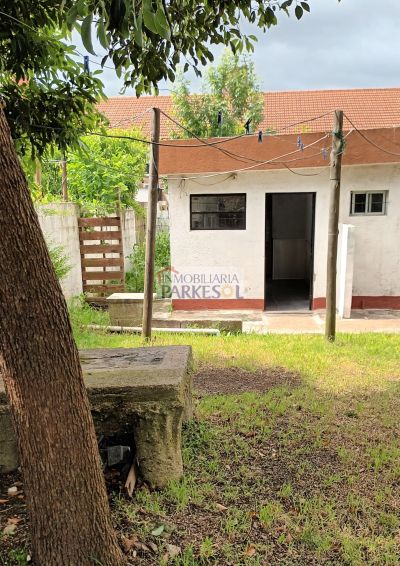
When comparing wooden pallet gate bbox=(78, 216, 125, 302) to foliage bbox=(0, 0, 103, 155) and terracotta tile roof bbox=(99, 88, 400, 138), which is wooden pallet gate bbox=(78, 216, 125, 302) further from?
terracotta tile roof bbox=(99, 88, 400, 138)

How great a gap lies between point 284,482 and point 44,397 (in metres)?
1.81

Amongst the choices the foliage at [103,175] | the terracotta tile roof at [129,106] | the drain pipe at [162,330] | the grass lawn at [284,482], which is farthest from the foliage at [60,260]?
the terracotta tile roof at [129,106]

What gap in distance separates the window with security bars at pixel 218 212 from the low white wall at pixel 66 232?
2586mm

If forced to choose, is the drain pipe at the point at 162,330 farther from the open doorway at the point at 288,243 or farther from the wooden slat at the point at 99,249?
the open doorway at the point at 288,243

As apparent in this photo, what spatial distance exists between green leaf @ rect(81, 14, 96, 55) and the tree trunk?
55 centimetres

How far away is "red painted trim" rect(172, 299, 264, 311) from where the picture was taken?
9.42 m

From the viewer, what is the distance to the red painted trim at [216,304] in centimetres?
942

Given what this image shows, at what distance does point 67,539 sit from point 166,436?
2.96 feet

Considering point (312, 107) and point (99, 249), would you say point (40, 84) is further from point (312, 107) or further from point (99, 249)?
point (312, 107)

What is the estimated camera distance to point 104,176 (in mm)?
10734

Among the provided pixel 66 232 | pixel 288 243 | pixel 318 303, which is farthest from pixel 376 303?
pixel 66 232

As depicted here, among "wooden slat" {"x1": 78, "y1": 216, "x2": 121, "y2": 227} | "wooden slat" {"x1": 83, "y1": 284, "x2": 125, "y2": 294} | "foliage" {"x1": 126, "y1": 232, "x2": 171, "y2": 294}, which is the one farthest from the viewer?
"foliage" {"x1": 126, "y1": 232, "x2": 171, "y2": 294}

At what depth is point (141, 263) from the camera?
37.8ft

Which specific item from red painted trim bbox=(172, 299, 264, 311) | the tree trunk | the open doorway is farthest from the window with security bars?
the tree trunk
